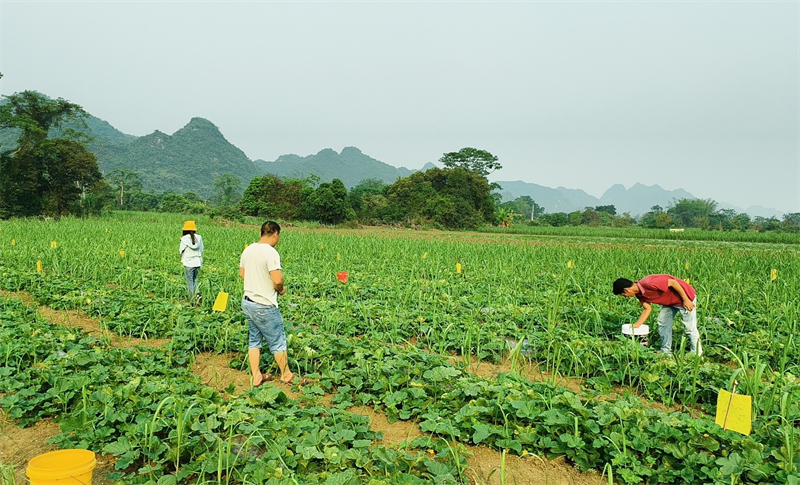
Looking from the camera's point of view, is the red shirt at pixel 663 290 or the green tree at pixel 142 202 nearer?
the red shirt at pixel 663 290

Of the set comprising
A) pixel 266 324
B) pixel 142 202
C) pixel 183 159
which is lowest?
pixel 266 324

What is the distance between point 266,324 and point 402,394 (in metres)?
1.37

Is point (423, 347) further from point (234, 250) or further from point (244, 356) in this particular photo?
point (234, 250)

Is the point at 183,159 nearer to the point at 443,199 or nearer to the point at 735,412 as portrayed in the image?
the point at 443,199

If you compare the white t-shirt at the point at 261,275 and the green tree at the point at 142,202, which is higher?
the green tree at the point at 142,202

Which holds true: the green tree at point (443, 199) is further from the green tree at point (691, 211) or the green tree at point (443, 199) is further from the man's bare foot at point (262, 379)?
the green tree at point (691, 211)

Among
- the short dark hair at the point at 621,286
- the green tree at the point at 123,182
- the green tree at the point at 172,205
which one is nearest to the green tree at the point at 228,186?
the green tree at the point at 172,205

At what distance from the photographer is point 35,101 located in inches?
1193

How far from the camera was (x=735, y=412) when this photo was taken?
7.22 ft

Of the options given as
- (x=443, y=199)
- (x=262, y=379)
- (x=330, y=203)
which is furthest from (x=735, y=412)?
(x=443, y=199)

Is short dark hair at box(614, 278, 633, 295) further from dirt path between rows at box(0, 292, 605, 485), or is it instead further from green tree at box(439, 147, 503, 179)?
green tree at box(439, 147, 503, 179)

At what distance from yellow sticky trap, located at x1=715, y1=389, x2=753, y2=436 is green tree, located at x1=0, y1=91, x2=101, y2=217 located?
35129 mm

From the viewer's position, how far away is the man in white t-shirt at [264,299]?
3713 mm

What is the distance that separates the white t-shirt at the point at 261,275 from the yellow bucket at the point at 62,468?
1.80 meters
